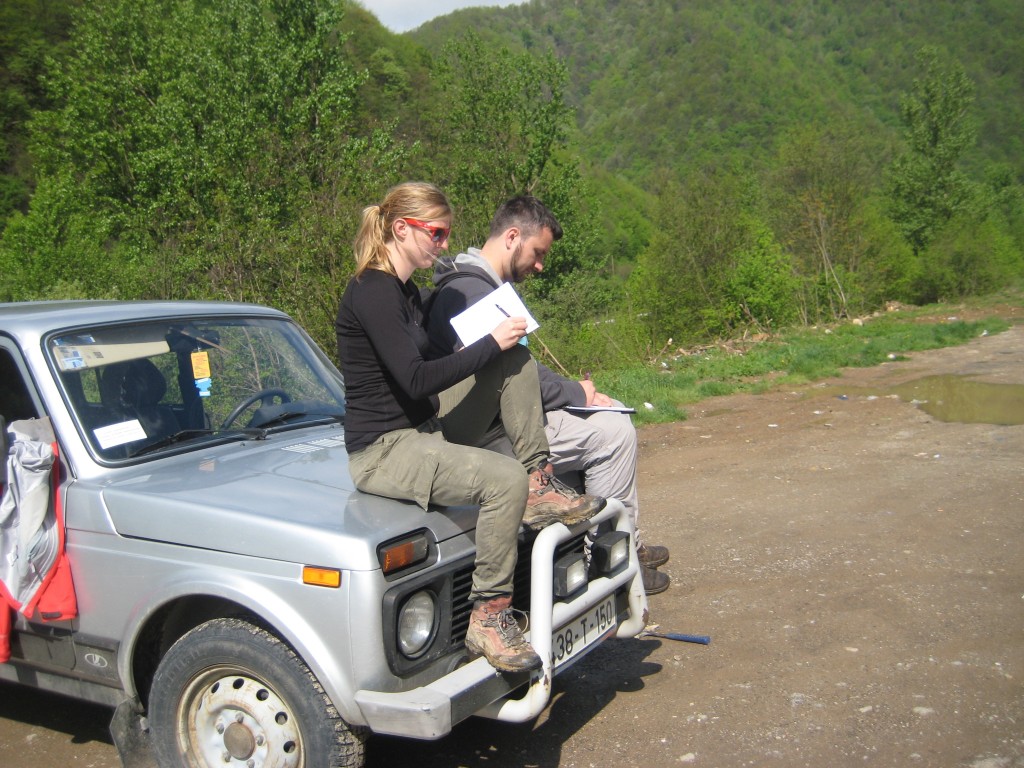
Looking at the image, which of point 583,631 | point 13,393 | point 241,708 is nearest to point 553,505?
point 583,631

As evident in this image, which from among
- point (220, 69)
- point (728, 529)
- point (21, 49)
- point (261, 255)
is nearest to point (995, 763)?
point (728, 529)

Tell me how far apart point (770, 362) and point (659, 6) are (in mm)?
176103

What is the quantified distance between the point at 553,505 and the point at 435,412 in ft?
2.11

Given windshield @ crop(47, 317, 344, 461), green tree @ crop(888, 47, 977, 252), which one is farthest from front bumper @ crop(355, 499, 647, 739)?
green tree @ crop(888, 47, 977, 252)

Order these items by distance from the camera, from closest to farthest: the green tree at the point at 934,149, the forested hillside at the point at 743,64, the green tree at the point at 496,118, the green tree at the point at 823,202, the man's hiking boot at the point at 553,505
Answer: the man's hiking boot at the point at 553,505, the green tree at the point at 823,202, the green tree at the point at 496,118, the green tree at the point at 934,149, the forested hillside at the point at 743,64

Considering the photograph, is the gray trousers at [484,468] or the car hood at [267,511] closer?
the car hood at [267,511]

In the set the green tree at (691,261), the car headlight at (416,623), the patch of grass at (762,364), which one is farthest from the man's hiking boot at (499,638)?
the green tree at (691,261)

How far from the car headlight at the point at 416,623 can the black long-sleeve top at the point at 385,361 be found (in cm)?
68

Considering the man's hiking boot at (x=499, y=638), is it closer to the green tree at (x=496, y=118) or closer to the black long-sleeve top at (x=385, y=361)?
the black long-sleeve top at (x=385, y=361)

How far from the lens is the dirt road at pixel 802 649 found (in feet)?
12.3

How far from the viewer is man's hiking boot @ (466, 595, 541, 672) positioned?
321cm

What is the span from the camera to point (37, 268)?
63.1ft

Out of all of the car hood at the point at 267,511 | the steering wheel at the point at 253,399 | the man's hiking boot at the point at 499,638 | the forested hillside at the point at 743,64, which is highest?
the forested hillside at the point at 743,64

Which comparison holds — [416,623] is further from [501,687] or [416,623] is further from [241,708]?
[241,708]
